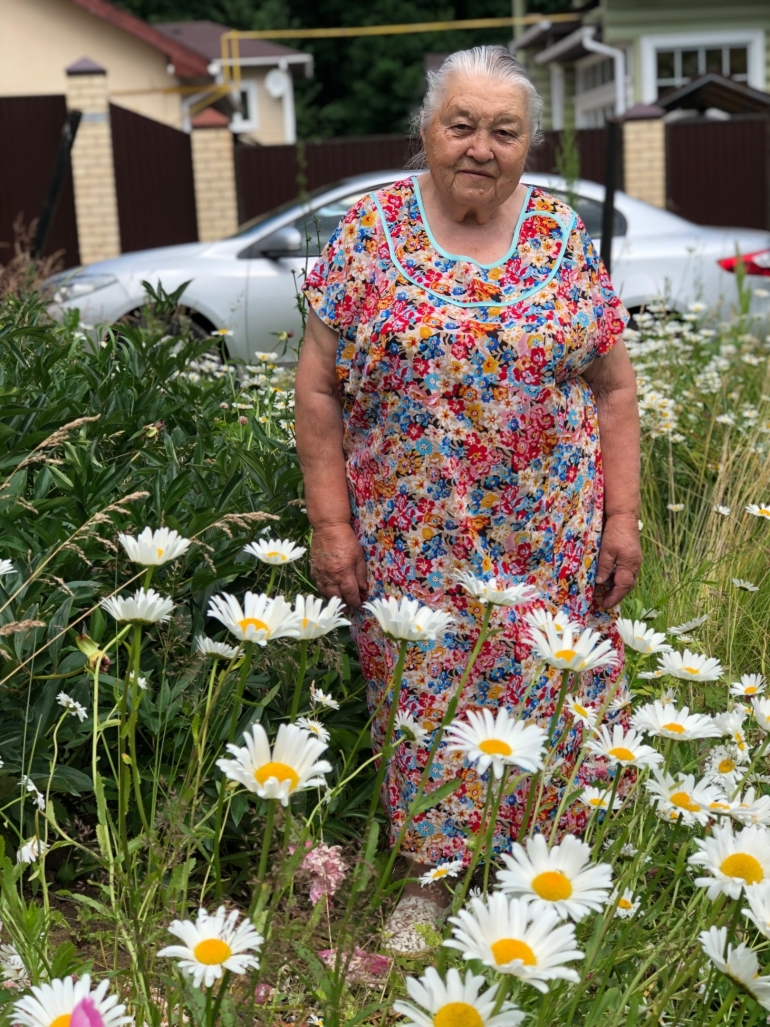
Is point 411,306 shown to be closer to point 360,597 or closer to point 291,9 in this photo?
point 360,597

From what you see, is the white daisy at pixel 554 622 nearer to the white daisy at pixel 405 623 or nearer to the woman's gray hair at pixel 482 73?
the white daisy at pixel 405 623

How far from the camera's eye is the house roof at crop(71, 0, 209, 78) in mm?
21984

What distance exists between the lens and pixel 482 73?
238 centimetres

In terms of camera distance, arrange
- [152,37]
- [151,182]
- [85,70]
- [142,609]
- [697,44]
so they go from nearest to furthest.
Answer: [142,609] < [85,70] < [151,182] < [697,44] < [152,37]

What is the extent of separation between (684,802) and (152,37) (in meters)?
24.5

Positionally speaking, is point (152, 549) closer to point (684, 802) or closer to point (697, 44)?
point (684, 802)

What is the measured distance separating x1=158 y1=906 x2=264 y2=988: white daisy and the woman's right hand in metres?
1.25

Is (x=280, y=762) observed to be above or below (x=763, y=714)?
above

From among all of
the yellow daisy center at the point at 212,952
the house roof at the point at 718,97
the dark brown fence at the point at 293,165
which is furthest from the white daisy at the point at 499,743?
the house roof at the point at 718,97

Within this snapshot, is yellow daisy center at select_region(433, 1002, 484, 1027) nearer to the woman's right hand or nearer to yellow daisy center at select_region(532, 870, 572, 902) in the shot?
yellow daisy center at select_region(532, 870, 572, 902)

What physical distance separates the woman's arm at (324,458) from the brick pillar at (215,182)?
13760mm

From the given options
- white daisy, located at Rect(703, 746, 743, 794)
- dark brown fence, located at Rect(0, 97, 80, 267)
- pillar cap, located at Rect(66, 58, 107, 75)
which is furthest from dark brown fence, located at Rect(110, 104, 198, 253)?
white daisy, located at Rect(703, 746, 743, 794)

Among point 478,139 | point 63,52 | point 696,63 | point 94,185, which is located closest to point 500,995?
point 478,139

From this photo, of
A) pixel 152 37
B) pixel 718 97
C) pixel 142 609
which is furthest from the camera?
pixel 152 37
